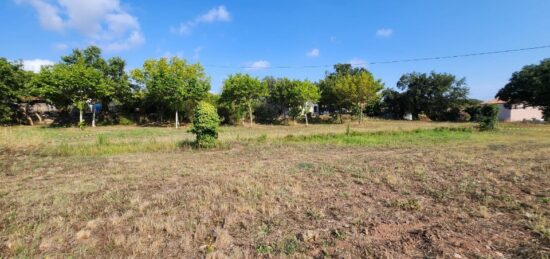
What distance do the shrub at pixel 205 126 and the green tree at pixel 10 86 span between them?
23.8m

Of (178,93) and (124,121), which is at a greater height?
(178,93)

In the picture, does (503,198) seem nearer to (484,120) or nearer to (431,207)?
(431,207)

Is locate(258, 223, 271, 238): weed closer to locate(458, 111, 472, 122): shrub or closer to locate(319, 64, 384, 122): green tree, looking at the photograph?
locate(319, 64, 384, 122): green tree

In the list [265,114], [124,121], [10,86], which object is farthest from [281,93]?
[10,86]

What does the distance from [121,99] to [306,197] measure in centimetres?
3286

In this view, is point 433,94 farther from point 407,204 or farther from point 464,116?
point 407,204

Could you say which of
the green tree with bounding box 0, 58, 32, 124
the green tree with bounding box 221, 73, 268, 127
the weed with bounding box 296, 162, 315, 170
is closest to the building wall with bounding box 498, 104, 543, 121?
the green tree with bounding box 221, 73, 268, 127

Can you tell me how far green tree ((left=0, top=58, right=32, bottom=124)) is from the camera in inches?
986

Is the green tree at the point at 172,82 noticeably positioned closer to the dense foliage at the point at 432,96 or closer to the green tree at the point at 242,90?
the green tree at the point at 242,90

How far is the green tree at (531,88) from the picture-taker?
103 feet

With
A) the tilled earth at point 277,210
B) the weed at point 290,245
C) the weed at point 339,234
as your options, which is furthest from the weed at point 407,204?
the weed at point 290,245

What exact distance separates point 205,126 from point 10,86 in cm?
2519

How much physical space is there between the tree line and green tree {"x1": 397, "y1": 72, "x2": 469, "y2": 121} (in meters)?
0.14

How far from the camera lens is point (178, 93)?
2844 centimetres
